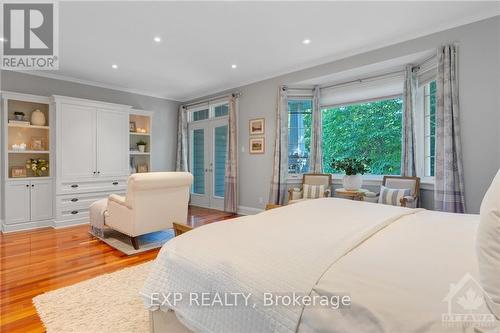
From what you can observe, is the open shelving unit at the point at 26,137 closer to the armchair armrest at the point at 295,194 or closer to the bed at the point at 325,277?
the armchair armrest at the point at 295,194

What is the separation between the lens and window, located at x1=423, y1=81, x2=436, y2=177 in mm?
3828

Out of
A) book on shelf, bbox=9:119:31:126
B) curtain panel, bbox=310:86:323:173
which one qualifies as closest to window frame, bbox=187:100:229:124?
curtain panel, bbox=310:86:323:173

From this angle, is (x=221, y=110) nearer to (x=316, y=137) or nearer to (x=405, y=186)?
(x=316, y=137)

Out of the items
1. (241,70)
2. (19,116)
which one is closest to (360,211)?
(241,70)

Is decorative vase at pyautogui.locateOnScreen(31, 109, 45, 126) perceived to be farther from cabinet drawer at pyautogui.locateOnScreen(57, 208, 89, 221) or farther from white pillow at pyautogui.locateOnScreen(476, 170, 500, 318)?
white pillow at pyautogui.locateOnScreen(476, 170, 500, 318)

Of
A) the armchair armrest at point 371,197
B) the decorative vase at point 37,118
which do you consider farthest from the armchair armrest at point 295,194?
the decorative vase at point 37,118

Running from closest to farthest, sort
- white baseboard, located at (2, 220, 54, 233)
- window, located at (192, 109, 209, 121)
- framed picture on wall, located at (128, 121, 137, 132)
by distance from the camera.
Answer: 1. white baseboard, located at (2, 220, 54, 233)
2. framed picture on wall, located at (128, 121, 137, 132)
3. window, located at (192, 109, 209, 121)

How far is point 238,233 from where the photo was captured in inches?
56.9

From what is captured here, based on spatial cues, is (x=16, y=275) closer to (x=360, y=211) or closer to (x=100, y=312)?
(x=100, y=312)

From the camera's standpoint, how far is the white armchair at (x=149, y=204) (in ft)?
10.7

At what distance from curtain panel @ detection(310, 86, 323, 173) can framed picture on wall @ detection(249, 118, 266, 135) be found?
1001mm

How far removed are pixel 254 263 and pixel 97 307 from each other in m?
1.66

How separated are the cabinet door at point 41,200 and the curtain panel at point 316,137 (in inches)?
184

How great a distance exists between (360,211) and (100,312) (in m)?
2.07
